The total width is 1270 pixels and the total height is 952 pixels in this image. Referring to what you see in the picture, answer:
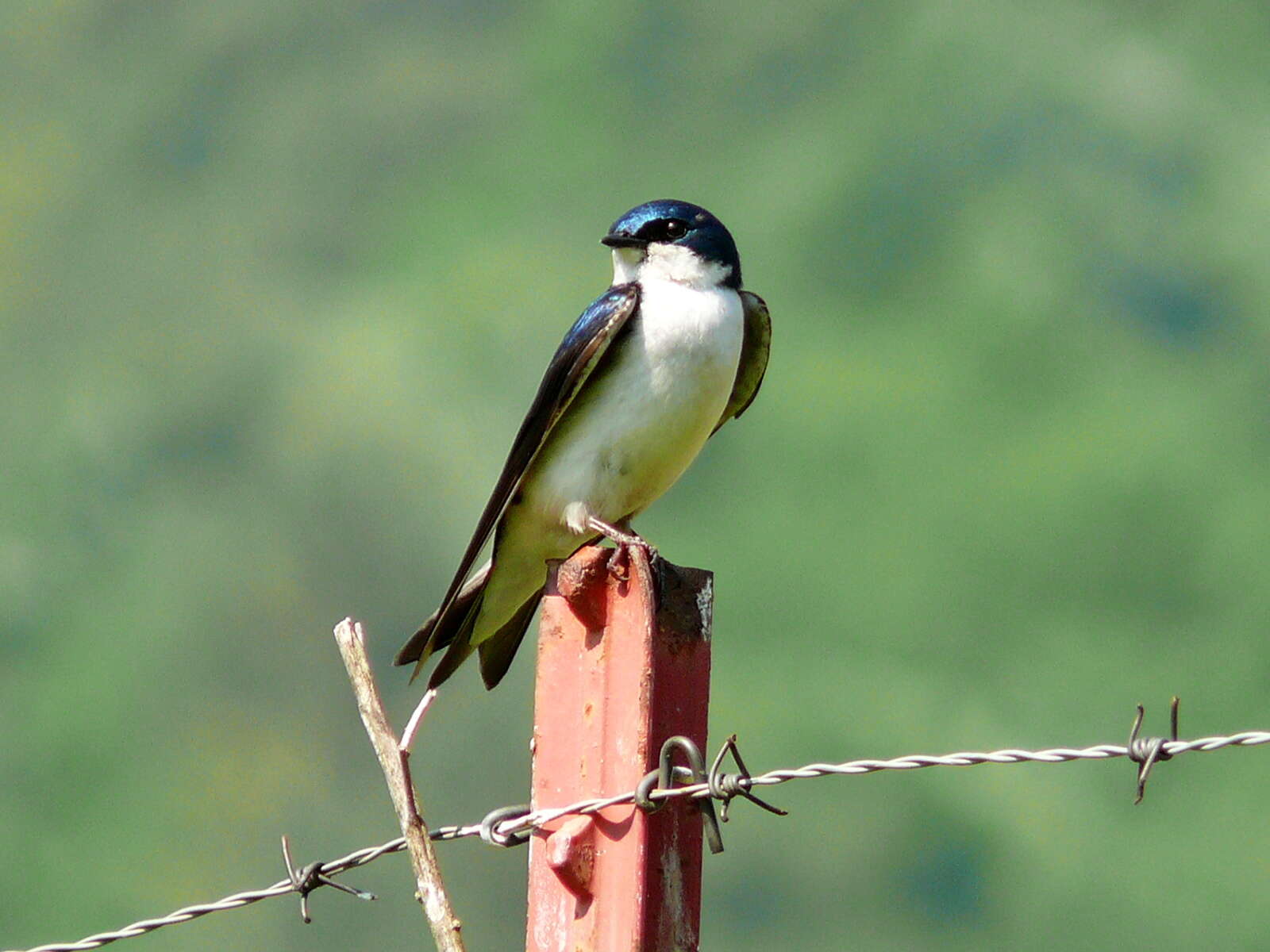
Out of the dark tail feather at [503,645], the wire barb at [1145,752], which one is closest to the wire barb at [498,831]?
the wire barb at [1145,752]

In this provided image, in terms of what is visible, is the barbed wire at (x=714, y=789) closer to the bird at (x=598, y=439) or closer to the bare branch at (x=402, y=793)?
the bare branch at (x=402, y=793)

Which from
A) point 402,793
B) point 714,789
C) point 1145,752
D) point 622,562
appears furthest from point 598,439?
point 1145,752

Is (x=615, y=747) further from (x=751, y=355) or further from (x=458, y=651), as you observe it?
(x=751, y=355)

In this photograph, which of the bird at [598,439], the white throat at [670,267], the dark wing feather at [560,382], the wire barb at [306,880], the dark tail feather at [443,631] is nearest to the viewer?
the wire barb at [306,880]

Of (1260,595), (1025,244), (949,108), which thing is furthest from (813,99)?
(1260,595)

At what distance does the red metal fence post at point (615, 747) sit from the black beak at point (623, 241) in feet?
5.86

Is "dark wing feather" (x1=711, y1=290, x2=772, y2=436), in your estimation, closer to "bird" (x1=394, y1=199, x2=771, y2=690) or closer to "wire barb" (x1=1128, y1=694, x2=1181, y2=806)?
"bird" (x1=394, y1=199, x2=771, y2=690)

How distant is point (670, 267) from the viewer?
5.24 metres

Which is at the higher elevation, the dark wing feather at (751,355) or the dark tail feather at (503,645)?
the dark wing feather at (751,355)

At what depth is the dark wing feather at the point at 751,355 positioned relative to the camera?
17.3ft

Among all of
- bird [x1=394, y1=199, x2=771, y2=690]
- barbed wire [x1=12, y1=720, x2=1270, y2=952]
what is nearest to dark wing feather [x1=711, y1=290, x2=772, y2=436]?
bird [x1=394, y1=199, x2=771, y2=690]

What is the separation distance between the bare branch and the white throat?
1.70 meters

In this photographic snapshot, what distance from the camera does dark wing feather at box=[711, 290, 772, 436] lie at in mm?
5270

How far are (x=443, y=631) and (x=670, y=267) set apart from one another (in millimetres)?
997
